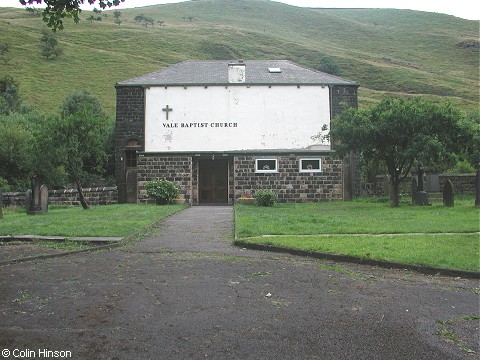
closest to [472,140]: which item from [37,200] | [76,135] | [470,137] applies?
[470,137]

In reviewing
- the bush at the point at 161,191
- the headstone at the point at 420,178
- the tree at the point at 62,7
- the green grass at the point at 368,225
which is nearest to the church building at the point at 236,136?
the bush at the point at 161,191

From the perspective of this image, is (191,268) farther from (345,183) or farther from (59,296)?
(345,183)

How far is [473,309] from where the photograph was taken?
5668 mm

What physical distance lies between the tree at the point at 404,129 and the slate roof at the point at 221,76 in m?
8.18

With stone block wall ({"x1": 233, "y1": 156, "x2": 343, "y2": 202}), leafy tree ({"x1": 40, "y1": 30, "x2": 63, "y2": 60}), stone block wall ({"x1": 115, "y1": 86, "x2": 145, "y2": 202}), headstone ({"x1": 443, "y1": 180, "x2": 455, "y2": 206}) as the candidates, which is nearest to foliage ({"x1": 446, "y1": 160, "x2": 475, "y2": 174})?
stone block wall ({"x1": 233, "y1": 156, "x2": 343, "y2": 202})

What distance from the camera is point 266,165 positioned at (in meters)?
27.4

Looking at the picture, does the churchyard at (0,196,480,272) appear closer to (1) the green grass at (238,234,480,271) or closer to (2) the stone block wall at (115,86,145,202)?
(1) the green grass at (238,234,480,271)

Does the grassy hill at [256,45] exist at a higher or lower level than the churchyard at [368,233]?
higher

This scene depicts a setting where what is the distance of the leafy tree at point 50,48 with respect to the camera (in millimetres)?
82312

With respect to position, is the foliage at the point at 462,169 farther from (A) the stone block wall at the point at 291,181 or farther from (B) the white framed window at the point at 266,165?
(B) the white framed window at the point at 266,165

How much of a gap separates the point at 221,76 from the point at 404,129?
43.6 ft

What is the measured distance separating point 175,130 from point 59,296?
22.2 metres

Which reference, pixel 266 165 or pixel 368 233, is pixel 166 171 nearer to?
pixel 266 165

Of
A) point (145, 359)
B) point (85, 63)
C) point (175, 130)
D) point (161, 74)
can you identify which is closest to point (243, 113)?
point (175, 130)
